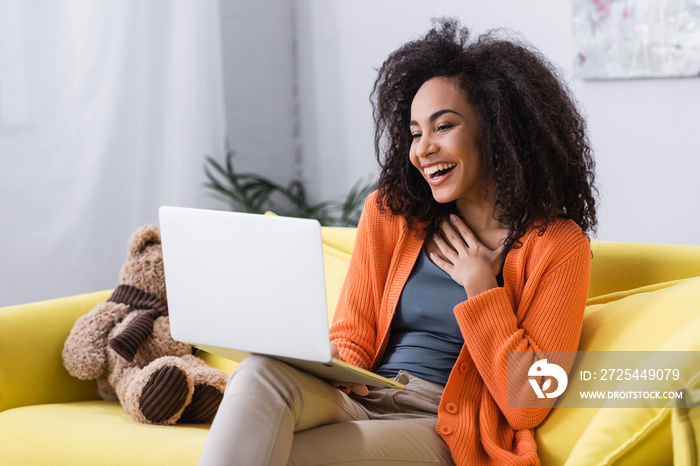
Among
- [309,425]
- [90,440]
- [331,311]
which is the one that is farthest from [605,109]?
[90,440]

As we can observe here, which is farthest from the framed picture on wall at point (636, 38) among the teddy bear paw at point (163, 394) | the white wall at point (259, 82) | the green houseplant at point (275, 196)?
the white wall at point (259, 82)

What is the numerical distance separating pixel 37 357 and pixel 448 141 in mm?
1168

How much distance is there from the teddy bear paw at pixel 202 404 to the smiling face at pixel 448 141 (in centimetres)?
71

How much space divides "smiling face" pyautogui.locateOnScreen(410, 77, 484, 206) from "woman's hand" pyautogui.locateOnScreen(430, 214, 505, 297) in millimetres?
80

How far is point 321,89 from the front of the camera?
3139mm

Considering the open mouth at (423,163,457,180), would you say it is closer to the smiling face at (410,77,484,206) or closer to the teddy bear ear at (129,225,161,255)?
the smiling face at (410,77,484,206)

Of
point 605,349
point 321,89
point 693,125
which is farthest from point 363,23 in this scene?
point 605,349

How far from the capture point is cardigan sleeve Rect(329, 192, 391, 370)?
4.92ft

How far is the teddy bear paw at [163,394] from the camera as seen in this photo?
158cm

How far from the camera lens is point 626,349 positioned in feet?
4.15

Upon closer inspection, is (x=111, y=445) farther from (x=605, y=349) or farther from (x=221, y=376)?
(x=605, y=349)

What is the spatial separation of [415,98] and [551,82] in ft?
0.92
